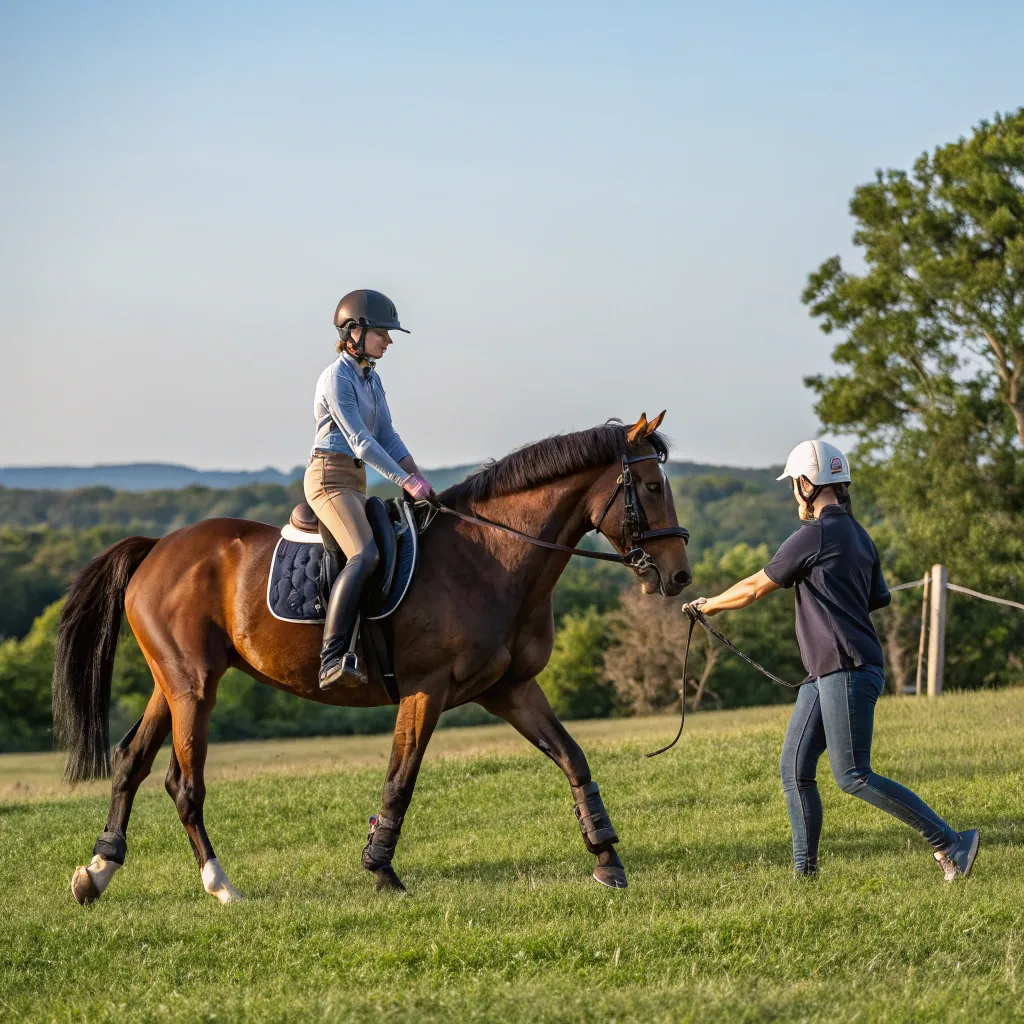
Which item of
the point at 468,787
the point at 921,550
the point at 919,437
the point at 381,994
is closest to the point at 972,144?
the point at 919,437

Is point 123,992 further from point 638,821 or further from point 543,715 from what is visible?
point 638,821

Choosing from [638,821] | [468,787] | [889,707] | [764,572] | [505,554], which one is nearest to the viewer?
[764,572]

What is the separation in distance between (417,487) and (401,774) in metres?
1.80

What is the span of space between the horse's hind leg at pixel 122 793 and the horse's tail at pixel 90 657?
0.98 feet

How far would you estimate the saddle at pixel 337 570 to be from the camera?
7883mm

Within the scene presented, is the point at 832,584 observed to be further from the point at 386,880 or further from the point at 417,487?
the point at 386,880

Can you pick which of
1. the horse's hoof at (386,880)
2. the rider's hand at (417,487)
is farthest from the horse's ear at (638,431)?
the horse's hoof at (386,880)

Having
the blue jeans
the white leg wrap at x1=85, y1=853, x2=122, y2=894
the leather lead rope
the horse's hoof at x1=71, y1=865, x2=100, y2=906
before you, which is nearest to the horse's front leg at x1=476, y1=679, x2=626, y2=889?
the leather lead rope

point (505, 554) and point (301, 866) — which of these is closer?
point (505, 554)

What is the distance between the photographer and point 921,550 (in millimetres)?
42656

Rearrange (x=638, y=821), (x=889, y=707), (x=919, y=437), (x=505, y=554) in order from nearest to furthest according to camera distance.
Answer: (x=505, y=554) < (x=638, y=821) < (x=889, y=707) < (x=919, y=437)

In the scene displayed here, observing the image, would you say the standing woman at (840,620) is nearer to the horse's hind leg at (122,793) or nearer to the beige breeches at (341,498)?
the beige breeches at (341,498)

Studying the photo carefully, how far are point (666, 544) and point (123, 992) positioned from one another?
3.89 m

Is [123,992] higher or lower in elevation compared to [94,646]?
lower
